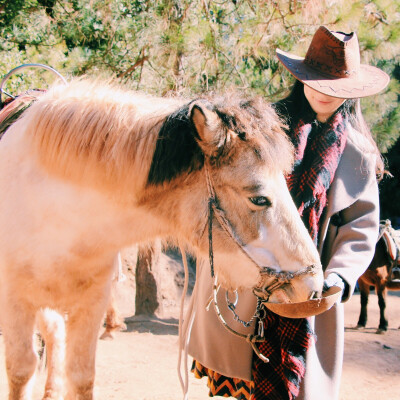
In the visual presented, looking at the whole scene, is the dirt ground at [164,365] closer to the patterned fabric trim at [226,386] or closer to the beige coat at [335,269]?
the patterned fabric trim at [226,386]

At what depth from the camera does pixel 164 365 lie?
4535 mm

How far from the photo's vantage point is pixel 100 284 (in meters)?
2.15

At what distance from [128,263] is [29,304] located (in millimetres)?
6229

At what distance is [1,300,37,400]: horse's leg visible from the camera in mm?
2021

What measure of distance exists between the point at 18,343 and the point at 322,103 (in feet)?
5.52

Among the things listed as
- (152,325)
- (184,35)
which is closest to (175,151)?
(184,35)

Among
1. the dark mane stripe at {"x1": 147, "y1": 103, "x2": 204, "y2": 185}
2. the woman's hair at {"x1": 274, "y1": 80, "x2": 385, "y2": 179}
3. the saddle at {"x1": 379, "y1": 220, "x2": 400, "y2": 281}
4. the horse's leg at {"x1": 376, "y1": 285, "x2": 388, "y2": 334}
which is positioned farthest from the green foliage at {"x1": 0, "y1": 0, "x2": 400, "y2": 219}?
the horse's leg at {"x1": 376, "y1": 285, "x2": 388, "y2": 334}

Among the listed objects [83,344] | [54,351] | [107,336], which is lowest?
[107,336]

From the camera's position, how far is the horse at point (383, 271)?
20.0ft

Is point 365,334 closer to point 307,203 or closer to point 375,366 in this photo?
point 375,366

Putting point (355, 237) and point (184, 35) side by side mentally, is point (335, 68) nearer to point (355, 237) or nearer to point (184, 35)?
point (355, 237)

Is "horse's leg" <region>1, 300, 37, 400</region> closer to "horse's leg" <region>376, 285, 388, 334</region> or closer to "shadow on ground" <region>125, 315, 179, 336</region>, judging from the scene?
"shadow on ground" <region>125, 315, 179, 336</region>

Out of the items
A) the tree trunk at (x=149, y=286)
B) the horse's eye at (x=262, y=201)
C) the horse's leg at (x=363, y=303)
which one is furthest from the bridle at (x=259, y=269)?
the horse's leg at (x=363, y=303)

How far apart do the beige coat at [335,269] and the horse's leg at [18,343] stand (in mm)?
742
